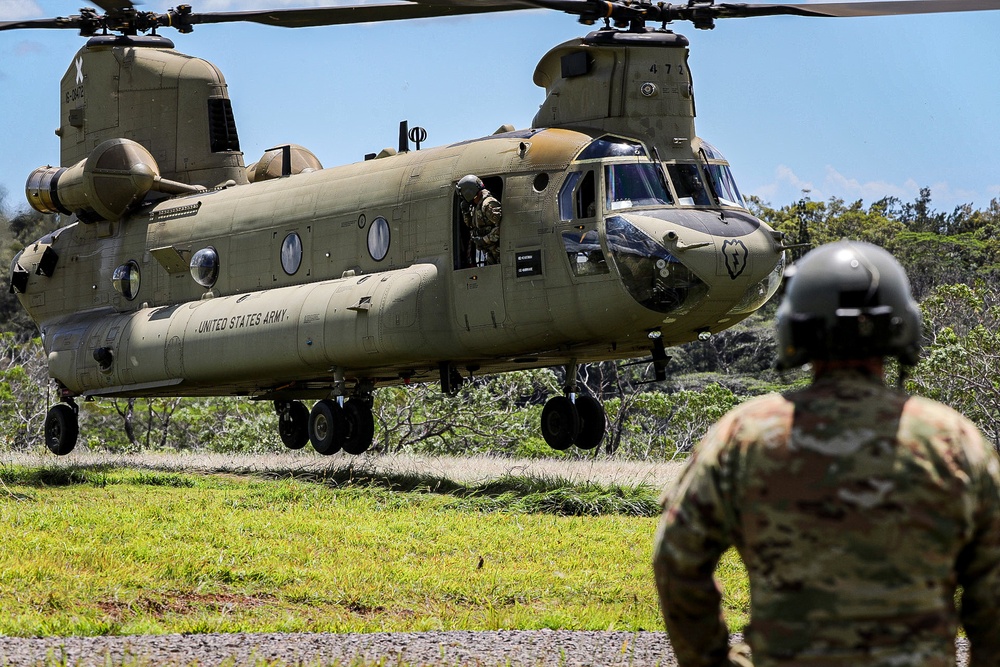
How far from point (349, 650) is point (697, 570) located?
407 cm

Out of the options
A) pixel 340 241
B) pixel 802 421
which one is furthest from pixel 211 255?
pixel 802 421

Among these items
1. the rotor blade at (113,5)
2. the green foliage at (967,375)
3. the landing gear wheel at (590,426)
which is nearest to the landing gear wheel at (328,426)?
the landing gear wheel at (590,426)

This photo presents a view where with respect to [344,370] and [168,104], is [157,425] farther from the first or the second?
[344,370]

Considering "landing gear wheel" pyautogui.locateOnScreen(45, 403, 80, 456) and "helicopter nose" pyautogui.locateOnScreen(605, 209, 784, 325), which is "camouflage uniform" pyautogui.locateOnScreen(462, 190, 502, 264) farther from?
"landing gear wheel" pyautogui.locateOnScreen(45, 403, 80, 456)

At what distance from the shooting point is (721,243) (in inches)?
542

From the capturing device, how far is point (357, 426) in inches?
677

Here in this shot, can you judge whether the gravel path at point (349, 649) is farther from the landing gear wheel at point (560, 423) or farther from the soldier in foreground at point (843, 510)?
the landing gear wheel at point (560, 423)

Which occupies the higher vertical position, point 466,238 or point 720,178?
point 720,178

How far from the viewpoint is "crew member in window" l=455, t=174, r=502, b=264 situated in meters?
14.6

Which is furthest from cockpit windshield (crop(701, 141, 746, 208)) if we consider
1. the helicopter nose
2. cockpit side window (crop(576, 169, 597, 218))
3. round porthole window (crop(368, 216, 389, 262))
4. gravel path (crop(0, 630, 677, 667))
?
gravel path (crop(0, 630, 677, 667))

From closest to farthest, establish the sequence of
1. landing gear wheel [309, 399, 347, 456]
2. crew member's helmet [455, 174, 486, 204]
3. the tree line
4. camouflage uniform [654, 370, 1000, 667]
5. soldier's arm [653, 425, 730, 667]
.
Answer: camouflage uniform [654, 370, 1000, 667] < soldier's arm [653, 425, 730, 667] < crew member's helmet [455, 174, 486, 204] < landing gear wheel [309, 399, 347, 456] < the tree line

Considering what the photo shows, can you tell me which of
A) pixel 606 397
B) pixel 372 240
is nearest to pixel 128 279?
pixel 372 240

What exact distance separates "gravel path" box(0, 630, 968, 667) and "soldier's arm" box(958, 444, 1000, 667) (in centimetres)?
379

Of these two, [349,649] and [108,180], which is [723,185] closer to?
[349,649]
